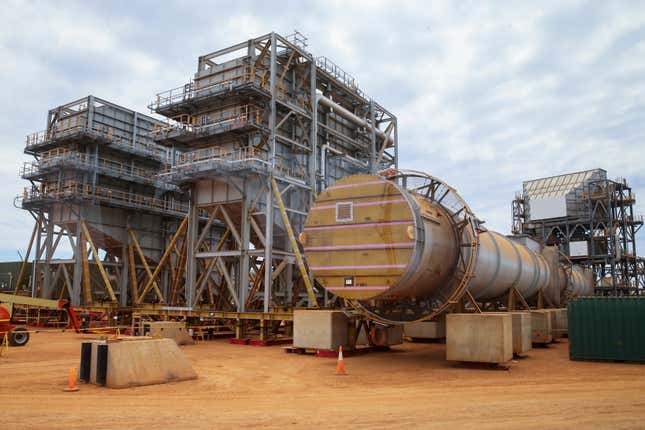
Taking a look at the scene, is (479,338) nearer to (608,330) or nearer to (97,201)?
(608,330)

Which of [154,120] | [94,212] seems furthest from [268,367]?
[154,120]

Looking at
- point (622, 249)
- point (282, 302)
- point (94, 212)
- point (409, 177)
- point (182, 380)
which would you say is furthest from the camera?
point (622, 249)

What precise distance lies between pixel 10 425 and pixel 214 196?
17.9m

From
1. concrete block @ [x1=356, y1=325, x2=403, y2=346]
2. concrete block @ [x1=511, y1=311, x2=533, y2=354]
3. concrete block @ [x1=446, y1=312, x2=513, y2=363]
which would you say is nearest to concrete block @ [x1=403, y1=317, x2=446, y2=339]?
concrete block @ [x1=356, y1=325, x2=403, y2=346]

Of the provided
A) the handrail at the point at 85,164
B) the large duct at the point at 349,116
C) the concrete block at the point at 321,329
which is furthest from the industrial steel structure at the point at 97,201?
the concrete block at the point at 321,329

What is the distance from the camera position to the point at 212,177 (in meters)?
24.8

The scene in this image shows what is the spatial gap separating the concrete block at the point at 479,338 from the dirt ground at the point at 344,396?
41cm

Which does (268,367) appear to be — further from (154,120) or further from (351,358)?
(154,120)

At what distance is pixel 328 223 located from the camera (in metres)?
14.5

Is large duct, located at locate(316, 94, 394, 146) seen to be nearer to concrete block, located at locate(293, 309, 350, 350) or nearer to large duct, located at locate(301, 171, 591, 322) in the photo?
large duct, located at locate(301, 171, 591, 322)

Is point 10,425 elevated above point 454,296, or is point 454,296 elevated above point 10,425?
point 454,296

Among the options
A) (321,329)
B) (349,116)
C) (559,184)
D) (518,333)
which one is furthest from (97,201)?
(559,184)

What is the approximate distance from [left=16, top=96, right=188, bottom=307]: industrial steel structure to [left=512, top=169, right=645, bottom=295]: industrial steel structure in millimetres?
30707

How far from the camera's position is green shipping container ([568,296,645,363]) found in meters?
15.5
